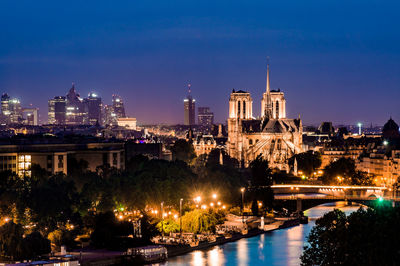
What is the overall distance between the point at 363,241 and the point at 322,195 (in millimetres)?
57058

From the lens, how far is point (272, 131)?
182m

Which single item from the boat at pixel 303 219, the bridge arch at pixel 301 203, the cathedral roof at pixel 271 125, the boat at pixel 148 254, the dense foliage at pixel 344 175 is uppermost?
the cathedral roof at pixel 271 125

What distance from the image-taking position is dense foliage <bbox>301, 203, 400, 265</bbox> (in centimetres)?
4694

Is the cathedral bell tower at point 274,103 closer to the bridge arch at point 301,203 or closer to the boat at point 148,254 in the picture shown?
the bridge arch at point 301,203

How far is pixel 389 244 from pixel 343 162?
3412 inches

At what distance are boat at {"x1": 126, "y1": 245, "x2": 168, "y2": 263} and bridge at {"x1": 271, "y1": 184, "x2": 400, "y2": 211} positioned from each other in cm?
3098

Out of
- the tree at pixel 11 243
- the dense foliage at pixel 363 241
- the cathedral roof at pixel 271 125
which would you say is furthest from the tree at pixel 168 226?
the cathedral roof at pixel 271 125

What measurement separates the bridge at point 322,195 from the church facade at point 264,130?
→ 2095 inches

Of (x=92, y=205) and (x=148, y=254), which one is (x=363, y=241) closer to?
(x=148, y=254)

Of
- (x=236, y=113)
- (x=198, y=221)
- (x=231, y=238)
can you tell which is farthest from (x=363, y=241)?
(x=236, y=113)

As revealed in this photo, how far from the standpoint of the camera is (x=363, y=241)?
48.1 meters

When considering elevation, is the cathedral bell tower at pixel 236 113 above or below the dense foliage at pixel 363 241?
above

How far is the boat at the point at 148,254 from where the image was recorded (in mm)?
65688

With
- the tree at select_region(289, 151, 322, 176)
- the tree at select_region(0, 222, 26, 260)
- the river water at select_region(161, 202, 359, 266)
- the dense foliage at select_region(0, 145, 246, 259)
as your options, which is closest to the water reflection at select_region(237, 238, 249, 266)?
the river water at select_region(161, 202, 359, 266)
